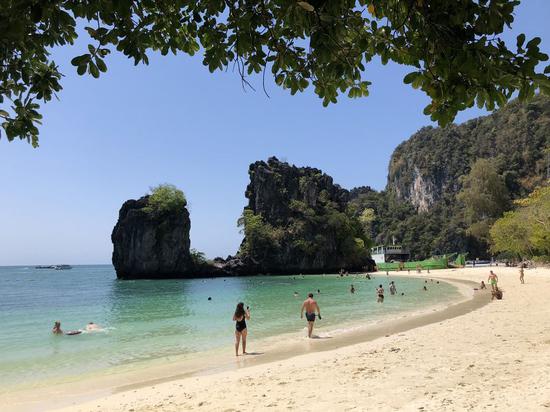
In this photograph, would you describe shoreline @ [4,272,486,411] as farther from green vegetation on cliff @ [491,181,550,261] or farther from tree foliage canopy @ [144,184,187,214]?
tree foliage canopy @ [144,184,187,214]

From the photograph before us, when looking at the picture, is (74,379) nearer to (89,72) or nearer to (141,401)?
(141,401)

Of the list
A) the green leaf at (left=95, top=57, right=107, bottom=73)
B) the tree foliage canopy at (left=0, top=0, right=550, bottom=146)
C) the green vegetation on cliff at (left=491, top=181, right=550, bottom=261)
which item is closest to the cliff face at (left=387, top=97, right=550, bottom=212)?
the green vegetation on cliff at (left=491, top=181, right=550, bottom=261)

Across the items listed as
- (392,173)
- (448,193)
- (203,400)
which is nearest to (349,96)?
(203,400)

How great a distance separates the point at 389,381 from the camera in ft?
25.8

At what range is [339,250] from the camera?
85.3 m

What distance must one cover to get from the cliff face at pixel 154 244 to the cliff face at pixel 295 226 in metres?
12.2

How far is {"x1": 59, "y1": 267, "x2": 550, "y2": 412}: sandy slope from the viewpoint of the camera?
6.38 meters

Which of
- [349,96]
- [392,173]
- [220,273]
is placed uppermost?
[392,173]

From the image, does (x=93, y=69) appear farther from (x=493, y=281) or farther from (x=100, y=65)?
(x=493, y=281)

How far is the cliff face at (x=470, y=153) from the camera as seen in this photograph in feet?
331

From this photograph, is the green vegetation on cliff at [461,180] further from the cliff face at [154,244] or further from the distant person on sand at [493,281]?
the cliff face at [154,244]

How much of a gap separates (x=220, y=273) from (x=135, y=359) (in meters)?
68.3

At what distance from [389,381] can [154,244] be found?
72448 millimetres

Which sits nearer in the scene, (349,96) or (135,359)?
(349,96)
